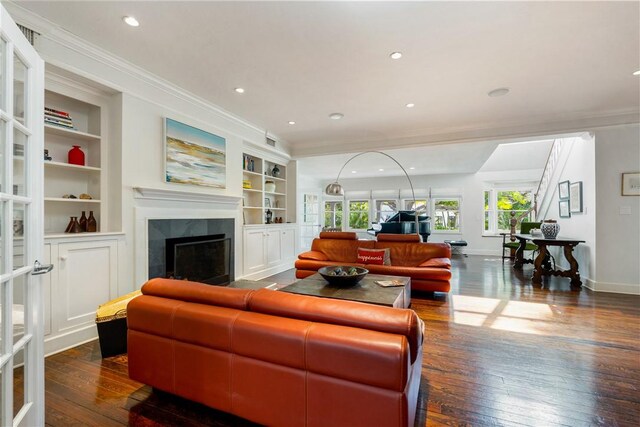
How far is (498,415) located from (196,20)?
11.2 ft

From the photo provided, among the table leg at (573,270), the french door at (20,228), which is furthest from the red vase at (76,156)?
the table leg at (573,270)

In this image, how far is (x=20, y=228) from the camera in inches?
54.5

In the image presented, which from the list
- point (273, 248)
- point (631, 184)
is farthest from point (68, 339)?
point (631, 184)

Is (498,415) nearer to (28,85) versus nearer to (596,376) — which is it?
(596,376)

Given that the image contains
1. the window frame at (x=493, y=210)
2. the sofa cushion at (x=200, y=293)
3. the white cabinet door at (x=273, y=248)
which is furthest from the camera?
the window frame at (x=493, y=210)

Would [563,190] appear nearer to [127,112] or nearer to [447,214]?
[447,214]

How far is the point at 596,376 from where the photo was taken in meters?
2.01

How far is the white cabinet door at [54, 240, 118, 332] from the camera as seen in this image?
2441mm

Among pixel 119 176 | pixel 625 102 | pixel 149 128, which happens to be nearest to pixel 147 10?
pixel 149 128

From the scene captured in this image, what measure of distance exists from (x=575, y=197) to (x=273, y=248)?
551 centimetres

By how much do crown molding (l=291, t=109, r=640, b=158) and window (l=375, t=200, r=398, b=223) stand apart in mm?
4495

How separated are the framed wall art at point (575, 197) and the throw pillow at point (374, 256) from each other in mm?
3411

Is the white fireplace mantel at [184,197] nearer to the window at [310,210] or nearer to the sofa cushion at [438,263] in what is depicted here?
the sofa cushion at [438,263]

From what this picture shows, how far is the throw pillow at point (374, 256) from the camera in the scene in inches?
172
